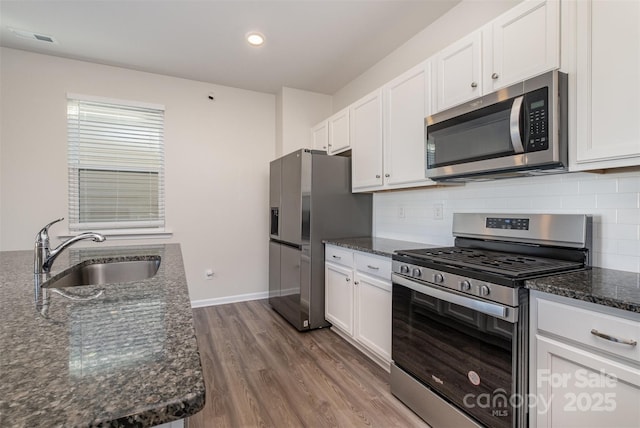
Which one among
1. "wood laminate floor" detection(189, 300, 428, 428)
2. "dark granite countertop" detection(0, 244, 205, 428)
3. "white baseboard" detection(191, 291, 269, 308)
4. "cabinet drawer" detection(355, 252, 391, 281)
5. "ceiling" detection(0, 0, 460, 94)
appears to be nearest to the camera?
"dark granite countertop" detection(0, 244, 205, 428)

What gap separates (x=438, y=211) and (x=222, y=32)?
2390 millimetres

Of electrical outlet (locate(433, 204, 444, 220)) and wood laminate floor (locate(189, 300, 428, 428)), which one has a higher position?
electrical outlet (locate(433, 204, 444, 220))

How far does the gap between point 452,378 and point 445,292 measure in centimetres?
43

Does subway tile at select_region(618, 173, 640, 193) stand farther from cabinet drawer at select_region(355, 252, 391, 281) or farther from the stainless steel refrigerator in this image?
the stainless steel refrigerator

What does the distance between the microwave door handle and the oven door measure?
0.80 metres

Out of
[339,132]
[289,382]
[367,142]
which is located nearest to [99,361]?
[289,382]

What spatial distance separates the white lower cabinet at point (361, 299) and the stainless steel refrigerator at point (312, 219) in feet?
0.47

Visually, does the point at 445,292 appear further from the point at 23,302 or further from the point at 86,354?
the point at 23,302

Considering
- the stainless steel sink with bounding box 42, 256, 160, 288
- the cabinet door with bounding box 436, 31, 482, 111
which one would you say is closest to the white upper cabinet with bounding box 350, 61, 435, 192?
the cabinet door with bounding box 436, 31, 482, 111

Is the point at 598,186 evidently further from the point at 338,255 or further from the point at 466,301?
the point at 338,255

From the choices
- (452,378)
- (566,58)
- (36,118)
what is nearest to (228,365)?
(452,378)

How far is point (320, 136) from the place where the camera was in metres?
3.62

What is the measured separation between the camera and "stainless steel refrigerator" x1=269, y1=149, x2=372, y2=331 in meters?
2.91

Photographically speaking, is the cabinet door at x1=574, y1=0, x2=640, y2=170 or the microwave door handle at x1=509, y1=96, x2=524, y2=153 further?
the microwave door handle at x1=509, y1=96, x2=524, y2=153
